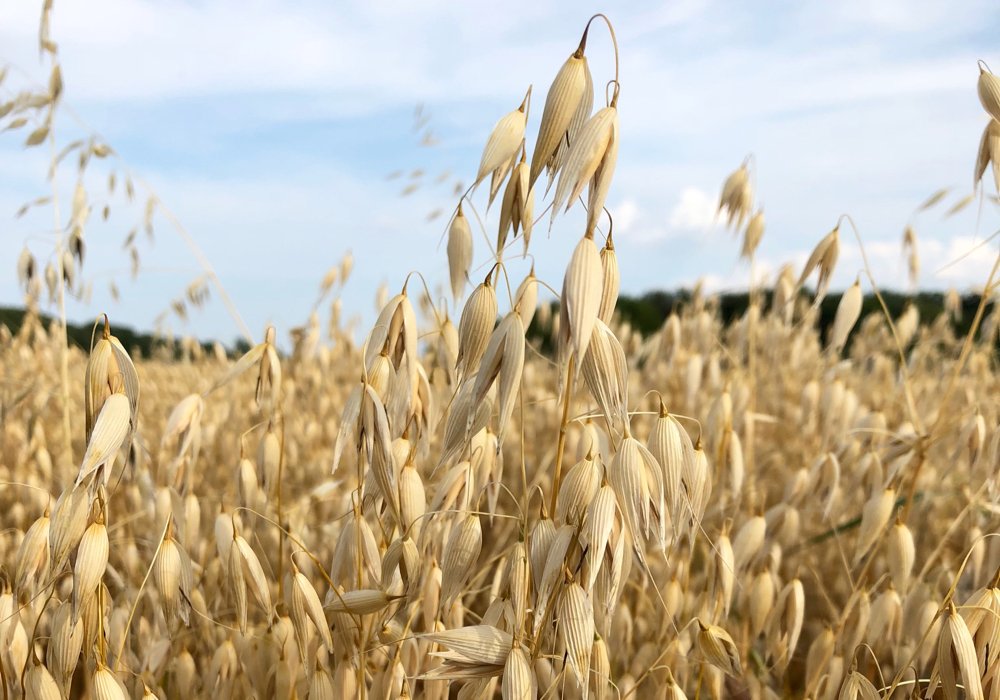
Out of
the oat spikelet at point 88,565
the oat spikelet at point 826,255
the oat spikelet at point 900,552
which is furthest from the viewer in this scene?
the oat spikelet at point 826,255

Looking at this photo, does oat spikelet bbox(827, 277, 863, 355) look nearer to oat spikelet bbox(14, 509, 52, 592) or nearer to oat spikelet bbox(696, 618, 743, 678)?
oat spikelet bbox(696, 618, 743, 678)

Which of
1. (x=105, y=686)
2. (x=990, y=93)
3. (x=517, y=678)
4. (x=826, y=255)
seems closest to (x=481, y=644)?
(x=517, y=678)

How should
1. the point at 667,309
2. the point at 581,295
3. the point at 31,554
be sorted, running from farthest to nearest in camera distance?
the point at 667,309 < the point at 31,554 < the point at 581,295

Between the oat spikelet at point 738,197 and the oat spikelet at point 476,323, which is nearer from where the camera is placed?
the oat spikelet at point 476,323

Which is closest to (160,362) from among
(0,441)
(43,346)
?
(43,346)

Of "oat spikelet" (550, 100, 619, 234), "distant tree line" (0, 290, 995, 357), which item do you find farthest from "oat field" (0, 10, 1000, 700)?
"distant tree line" (0, 290, 995, 357)

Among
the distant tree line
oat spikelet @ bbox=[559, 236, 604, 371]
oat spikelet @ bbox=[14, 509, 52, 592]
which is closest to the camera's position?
oat spikelet @ bbox=[559, 236, 604, 371]

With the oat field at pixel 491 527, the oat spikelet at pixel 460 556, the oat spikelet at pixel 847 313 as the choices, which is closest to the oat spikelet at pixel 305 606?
the oat field at pixel 491 527

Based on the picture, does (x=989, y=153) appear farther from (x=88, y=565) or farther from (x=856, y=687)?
(x=88, y=565)

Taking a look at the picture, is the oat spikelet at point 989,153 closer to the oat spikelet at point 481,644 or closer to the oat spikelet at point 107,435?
the oat spikelet at point 481,644

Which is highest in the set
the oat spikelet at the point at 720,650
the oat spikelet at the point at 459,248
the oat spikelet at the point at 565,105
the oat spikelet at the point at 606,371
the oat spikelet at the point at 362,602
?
the oat spikelet at the point at 565,105

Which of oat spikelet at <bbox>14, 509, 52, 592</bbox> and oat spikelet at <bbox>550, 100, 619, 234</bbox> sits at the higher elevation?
oat spikelet at <bbox>550, 100, 619, 234</bbox>

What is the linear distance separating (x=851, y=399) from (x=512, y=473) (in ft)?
2.81

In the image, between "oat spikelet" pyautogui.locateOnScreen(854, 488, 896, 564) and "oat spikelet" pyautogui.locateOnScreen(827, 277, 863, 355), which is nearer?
"oat spikelet" pyautogui.locateOnScreen(854, 488, 896, 564)
